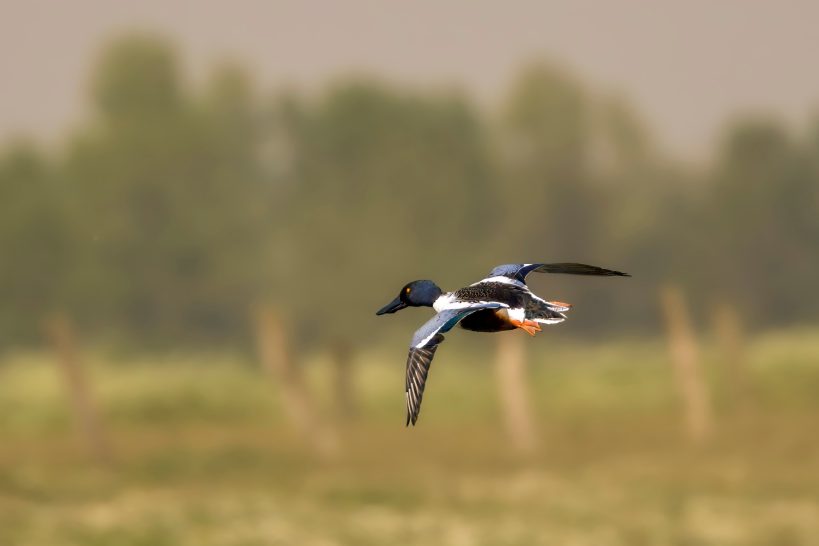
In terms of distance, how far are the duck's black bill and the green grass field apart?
1270 centimetres

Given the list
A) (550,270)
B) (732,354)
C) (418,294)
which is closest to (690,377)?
(732,354)

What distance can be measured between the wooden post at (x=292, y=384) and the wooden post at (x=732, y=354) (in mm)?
13670

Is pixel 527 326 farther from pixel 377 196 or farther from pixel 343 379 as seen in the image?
pixel 377 196

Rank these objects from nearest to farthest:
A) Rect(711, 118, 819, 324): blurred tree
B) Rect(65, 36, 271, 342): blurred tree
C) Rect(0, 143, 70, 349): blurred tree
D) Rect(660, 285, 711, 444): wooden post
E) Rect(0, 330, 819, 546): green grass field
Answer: Rect(0, 330, 819, 546): green grass field → Rect(660, 285, 711, 444): wooden post → Rect(0, 143, 70, 349): blurred tree → Rect(65, 36, 271, 342): blurred tree → Rect(711, 118, 819, 324): blurred tree

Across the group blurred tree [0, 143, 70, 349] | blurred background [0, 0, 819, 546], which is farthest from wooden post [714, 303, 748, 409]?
blurred tree [0, 143, 70, 349]

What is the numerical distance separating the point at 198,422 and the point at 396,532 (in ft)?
81.1

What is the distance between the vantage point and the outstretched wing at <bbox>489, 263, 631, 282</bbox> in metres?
2.88

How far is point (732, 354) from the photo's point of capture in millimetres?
45062

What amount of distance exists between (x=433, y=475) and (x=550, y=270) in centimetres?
3216

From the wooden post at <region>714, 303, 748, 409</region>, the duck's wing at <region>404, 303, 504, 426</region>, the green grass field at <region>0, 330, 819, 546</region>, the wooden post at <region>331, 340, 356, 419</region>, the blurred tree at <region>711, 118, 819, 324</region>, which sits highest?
Answer: the blurred tree at <region>711, 118, 819, 324</region>

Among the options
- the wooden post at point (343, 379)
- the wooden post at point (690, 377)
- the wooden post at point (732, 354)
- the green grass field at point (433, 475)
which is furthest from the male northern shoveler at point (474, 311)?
the wooden post at point (343, 379)

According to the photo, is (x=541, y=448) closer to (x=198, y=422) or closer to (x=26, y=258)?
(x=198, y=422)

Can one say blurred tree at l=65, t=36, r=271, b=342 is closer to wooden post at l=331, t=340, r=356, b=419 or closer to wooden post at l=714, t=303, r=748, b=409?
wooden post at l=331, t=340, r=356, b=419

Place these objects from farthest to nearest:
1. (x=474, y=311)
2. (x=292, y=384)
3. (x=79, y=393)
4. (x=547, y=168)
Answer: (x=547, y=168) → (x=79, y=393) → (x=292, y=384) → (x=474, y=311)
